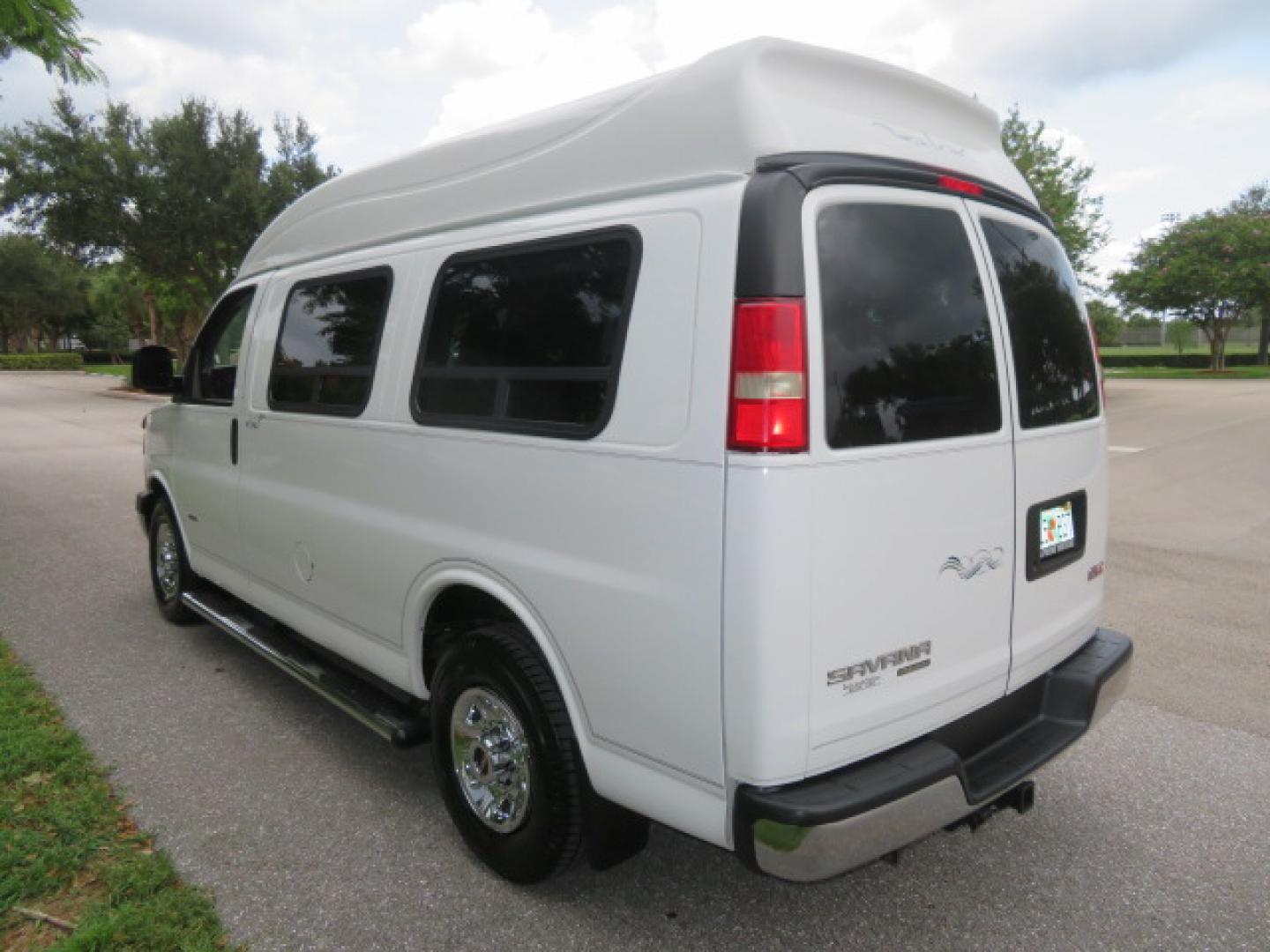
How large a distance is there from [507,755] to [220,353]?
9.95ft

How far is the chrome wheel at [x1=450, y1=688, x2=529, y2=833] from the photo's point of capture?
9.16 feet

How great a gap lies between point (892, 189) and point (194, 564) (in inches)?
171

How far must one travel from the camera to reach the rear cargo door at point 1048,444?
266cm

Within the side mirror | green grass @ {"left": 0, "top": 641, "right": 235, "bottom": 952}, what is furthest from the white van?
the side mirror

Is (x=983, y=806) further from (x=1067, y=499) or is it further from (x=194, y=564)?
(x=194, y=564)

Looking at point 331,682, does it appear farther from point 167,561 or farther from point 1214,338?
point 1214,338

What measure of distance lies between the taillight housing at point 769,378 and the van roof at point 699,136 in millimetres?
397

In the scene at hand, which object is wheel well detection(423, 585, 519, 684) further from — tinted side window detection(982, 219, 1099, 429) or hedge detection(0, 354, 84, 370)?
hedge detection(0, 354, 84, 370)

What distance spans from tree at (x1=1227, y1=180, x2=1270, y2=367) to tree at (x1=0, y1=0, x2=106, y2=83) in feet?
134

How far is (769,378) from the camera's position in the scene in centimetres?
205

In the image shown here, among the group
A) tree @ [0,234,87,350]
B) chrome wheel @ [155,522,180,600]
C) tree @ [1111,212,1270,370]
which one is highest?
tree @ [0,234,87,350]

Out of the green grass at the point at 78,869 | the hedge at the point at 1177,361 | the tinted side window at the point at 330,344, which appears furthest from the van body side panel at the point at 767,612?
the hedge at the point at 1177,361

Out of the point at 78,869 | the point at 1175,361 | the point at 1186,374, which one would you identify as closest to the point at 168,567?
the point at 78,869

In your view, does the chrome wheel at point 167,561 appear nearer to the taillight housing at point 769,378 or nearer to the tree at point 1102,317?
the taillight housing at point 769,378
